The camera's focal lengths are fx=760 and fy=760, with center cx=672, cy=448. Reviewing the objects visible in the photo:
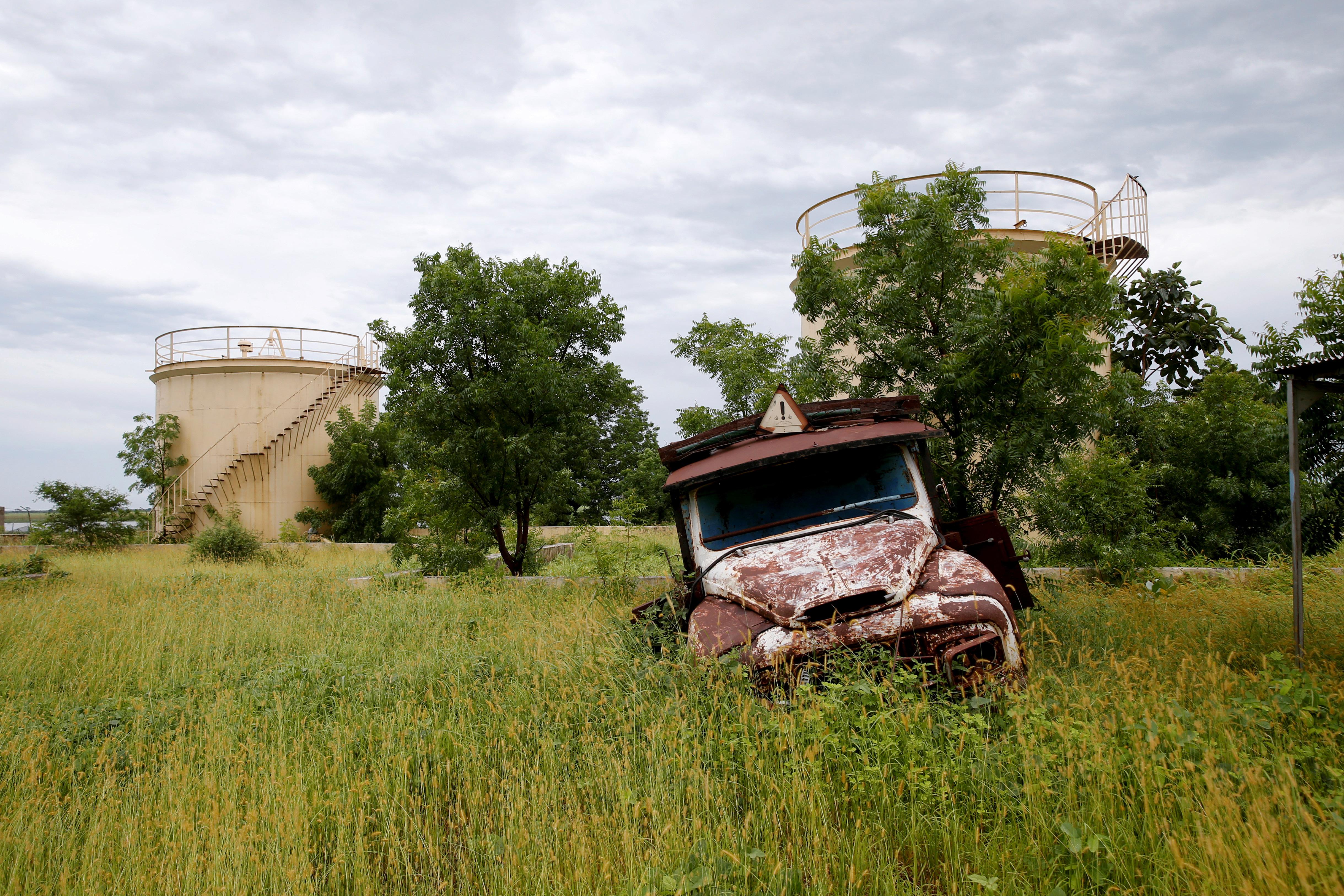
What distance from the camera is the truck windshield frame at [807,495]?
5645mm

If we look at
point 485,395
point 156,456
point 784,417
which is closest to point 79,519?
point 156,456

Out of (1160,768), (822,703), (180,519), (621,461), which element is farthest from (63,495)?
(1160,768)

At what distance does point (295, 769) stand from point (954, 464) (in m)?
7.00

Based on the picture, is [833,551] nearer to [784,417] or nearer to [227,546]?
[784,417]

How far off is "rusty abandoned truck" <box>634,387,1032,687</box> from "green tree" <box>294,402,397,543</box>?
20.6 m

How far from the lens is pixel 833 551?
5.03 metres

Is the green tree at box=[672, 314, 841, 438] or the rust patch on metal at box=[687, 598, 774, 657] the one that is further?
the green tree at box=[672, 314, 841, 438]

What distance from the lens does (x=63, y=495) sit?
21953mm

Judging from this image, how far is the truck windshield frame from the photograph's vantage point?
5645 mm

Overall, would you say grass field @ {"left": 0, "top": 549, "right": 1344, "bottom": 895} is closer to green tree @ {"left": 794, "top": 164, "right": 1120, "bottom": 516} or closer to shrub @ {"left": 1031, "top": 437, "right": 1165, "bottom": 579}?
green tree @ {"left": 794, "top": 164, "right": 1120, "bottom": 516}

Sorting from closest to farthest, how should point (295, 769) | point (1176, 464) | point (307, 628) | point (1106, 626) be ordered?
point (295, 769) → point (1106, 626) → point (307, 628) → point (1176, 464)

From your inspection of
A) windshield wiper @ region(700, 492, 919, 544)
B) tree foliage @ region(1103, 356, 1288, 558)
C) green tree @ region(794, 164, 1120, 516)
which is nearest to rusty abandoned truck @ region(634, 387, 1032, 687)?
windshield wiper @ region(700, 492, 919, 544)

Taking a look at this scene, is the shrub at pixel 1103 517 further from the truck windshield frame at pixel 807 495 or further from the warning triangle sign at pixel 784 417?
the warning triangle sign at pixel 784 417

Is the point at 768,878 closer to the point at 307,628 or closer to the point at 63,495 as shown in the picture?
the point at 307,628
